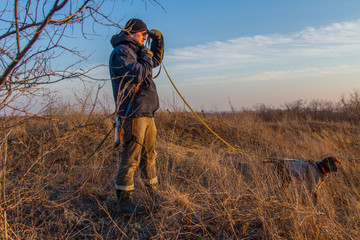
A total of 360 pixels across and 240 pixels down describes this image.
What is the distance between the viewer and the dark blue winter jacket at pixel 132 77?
8.93ft

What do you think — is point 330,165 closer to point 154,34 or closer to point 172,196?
point 172,196

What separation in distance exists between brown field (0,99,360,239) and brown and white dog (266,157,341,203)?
0.54 feet

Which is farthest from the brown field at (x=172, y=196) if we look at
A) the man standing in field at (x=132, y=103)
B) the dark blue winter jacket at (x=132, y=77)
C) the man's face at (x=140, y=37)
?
the man's face at (x=140, y=37)

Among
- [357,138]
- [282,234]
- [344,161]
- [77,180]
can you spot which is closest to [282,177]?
[282,234]

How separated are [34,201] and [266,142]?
18.4 ft

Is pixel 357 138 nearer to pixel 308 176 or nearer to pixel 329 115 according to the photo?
pixel 308 176

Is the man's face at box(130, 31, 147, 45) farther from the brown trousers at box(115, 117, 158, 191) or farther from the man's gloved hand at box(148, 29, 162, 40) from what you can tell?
the brown trousers at box(115, 117, 158, 191)

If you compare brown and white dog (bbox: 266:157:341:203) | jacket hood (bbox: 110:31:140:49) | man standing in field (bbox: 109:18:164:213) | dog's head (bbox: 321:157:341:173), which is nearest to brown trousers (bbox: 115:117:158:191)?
man standing in field (bbox: 109:18:164:213)

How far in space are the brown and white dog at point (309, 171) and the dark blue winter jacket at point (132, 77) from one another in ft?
6.76

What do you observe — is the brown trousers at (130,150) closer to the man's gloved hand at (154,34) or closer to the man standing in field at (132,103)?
the man standing in field at (132,103)

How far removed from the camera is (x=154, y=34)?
3266 mm

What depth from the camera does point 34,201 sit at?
2932 millimetres

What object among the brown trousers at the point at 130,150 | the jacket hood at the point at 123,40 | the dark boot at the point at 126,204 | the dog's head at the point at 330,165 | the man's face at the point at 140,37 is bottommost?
the dark boot at the point at 126,204

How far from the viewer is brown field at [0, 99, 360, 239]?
229 centimetres
